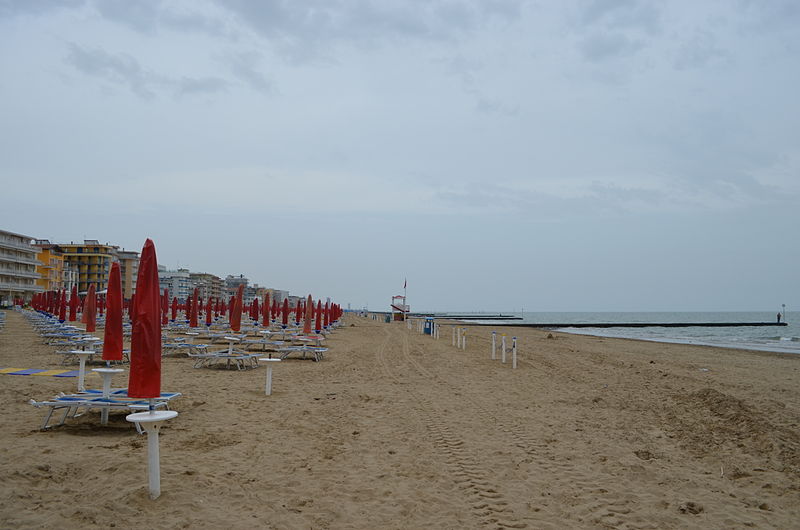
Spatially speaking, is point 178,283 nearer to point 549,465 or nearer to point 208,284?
point 208,284

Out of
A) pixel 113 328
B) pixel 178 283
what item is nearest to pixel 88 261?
pixel 178 283

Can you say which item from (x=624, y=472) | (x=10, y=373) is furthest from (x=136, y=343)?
(x=10, y=373)

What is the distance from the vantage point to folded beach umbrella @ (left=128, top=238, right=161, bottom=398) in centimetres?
423

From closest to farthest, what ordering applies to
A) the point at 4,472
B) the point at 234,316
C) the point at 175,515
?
1. the point at 175,515
2. the point at 4,472
3. the point at 234,316

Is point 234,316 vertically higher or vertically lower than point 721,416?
higher

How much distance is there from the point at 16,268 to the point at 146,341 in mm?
72255

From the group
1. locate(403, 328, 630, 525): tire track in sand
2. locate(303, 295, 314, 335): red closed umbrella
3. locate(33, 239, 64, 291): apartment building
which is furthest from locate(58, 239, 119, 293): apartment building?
locate(403, 328, 630, 525): tire track in sand

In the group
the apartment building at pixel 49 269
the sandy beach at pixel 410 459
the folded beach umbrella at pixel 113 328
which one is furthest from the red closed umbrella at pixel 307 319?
the apartment building at pixel 49 269

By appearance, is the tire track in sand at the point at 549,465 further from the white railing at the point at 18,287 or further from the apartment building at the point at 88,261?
the apartment building at the point at 88,261

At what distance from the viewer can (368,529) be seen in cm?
400

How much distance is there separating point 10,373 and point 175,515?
26.5ft

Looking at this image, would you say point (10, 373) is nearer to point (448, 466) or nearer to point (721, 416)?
point (448, 466)

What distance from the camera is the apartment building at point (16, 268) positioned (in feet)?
195

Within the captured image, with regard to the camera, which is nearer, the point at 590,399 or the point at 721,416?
the point at 721,416
